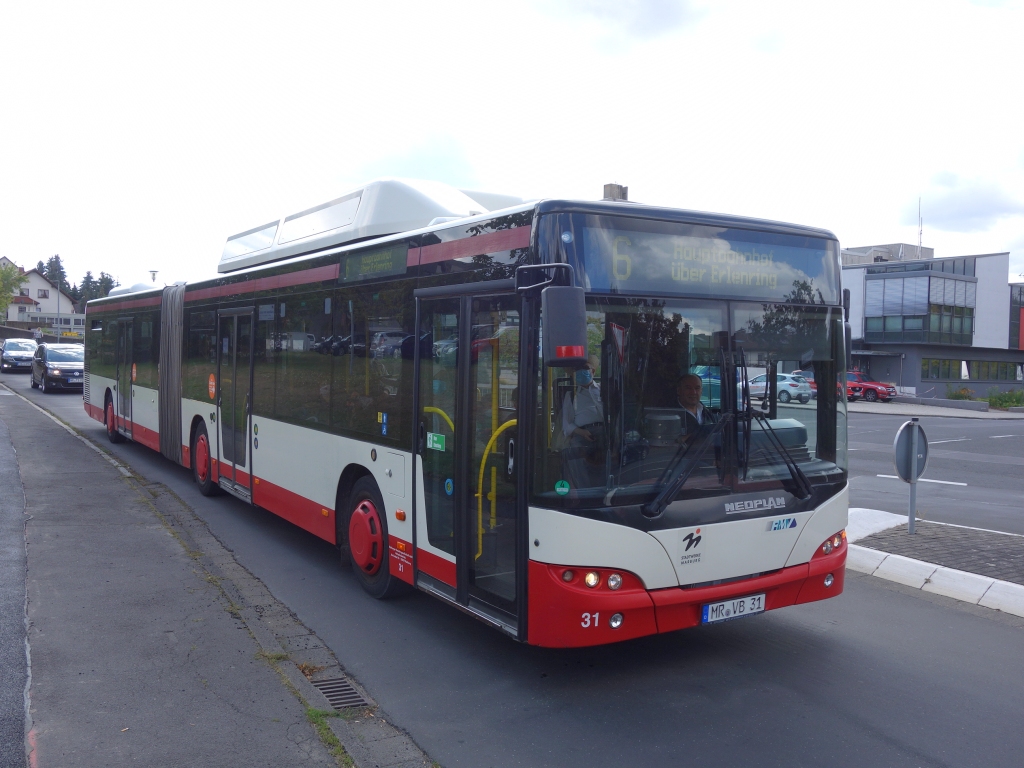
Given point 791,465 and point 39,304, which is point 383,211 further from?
point 39,304

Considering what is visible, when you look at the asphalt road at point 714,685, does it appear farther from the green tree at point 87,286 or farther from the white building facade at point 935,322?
the green tree at point 87,286

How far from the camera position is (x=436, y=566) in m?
6.04

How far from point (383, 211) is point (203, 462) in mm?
5439

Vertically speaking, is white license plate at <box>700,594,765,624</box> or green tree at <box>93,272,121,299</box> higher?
green tree at <box>93,272,121,299</box>

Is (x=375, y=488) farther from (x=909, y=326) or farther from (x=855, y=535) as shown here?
(x=909, y=326)

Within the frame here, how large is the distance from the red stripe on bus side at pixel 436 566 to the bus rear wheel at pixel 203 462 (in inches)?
231

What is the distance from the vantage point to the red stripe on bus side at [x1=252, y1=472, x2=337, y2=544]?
7824mm

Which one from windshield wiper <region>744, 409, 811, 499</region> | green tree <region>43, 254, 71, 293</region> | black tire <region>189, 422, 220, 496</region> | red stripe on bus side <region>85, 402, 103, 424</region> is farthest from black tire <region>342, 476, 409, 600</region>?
green tree <region>43, 254, 71, 293</region>

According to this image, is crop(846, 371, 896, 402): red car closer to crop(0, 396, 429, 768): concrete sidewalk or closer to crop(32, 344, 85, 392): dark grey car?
crop(32, 344, 85, 392): dark grey car

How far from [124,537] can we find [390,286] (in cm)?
448

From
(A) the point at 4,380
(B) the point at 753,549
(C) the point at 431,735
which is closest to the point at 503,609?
(C) the point at 431,735

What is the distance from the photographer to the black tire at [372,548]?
6871 millimetres

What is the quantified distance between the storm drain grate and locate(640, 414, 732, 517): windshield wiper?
2.02 meters

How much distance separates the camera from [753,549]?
17.5 ft
